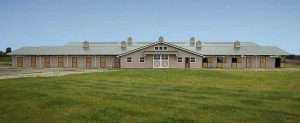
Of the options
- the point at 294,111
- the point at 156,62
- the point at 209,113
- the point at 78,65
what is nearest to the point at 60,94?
the point at 209,113

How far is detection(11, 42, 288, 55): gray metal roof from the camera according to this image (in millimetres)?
50188

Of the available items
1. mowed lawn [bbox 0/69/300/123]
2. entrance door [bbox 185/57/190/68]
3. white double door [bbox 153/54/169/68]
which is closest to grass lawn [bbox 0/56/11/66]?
white double door [bbox 153/54/169/68]

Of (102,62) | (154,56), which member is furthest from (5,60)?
(154,56)

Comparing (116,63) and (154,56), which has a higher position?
(154,56)

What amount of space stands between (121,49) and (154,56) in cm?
737

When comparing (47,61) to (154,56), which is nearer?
(154,56)

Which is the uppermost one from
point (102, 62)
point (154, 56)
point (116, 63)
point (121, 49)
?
point (121, 49)

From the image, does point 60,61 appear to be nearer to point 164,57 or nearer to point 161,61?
point 161,61

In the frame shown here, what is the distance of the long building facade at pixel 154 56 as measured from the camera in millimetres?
47531

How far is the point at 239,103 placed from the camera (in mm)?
12492

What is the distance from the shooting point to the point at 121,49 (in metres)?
52.8

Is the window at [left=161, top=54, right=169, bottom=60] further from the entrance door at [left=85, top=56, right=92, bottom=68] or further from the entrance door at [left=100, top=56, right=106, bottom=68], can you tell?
the entrance door at [left=85, top=56, right=92, bottom=68]

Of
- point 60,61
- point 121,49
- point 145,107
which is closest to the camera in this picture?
point 145,107

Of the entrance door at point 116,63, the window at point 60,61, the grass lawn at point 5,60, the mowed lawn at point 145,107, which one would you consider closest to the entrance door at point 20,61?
the window at point 60,61
